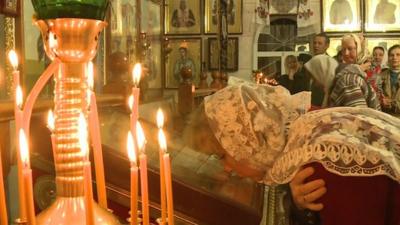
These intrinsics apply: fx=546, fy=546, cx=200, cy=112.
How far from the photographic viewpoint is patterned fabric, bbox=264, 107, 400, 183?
1.42 meters

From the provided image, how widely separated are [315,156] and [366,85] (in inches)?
79.6

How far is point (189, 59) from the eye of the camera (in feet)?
25.6

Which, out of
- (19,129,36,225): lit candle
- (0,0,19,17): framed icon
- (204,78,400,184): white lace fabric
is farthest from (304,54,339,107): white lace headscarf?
(19,129,36,225): lit candle

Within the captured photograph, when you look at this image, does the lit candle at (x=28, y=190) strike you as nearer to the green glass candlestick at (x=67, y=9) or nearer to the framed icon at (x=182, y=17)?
the green glass candlestick at (x=67, y=9)

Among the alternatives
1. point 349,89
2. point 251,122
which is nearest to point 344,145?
point 251,122

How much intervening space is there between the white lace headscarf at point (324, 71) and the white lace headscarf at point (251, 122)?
5.48ft

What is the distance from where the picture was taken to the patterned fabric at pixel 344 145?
1.42 m

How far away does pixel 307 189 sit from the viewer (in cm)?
155

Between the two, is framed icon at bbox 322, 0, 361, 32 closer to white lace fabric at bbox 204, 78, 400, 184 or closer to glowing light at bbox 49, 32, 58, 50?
white lace fabric at bbox 204, 78, 400, 184

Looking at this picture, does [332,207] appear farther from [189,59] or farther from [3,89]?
[189,59]

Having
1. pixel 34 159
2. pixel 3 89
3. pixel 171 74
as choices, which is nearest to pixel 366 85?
pixel 3 89

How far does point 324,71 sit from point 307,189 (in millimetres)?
1933

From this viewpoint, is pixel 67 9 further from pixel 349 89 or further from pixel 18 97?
pixel 349 89

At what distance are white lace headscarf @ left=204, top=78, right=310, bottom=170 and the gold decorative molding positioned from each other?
0.92 metres
